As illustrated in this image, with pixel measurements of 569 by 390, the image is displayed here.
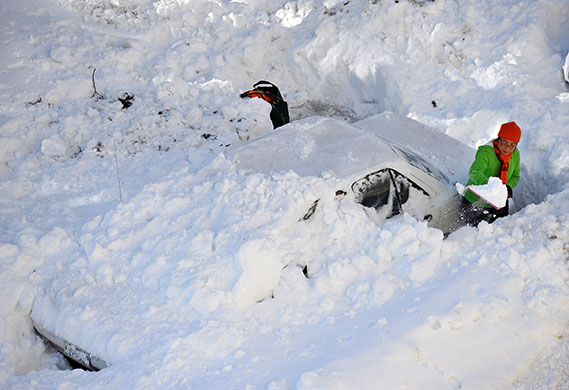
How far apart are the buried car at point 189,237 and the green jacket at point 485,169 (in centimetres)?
24

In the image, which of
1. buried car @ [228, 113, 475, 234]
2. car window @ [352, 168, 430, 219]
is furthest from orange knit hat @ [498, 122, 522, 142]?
car window @ [352, 168, 430, 219]

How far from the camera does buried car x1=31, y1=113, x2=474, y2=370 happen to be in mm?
3729

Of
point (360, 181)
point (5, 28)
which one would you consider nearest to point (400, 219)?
point (360, 181)

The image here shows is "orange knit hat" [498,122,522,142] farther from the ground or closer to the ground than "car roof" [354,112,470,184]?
farther from the ground

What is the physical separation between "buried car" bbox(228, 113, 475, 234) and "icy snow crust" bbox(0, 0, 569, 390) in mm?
123

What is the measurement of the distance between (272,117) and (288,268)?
11.8 ft

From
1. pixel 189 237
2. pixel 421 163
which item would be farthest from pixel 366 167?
pixel 189 237

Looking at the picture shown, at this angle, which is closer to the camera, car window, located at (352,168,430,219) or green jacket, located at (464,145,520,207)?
car window, located at (352,168,430,219)

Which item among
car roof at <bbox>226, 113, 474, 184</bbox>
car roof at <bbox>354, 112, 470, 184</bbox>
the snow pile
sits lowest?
car roof at <bbox>354, 112, 470, 184</bbox>

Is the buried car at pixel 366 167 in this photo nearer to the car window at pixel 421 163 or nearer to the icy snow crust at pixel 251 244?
the car window at pixel 421 163

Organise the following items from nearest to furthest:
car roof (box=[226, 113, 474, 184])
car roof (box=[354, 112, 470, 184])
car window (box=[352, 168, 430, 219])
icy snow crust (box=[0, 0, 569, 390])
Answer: icy snow crust (box=[0, 0, 569, 390]), car window (box=[352, 168, 430, 219]), car roof (box=[226, 113, 474, 184]), car roof (box=[354, 112, 470, 184])

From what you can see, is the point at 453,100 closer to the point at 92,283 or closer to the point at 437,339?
the point at 437,339

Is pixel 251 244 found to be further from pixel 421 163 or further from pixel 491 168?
pixel 491 168

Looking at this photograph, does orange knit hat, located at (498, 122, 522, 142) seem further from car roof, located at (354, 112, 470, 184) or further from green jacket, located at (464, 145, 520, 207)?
car roof, located at (354, 112, 470, 184)
